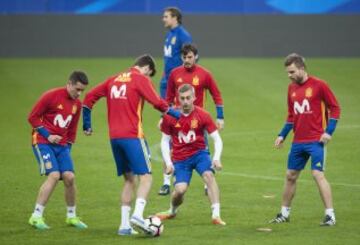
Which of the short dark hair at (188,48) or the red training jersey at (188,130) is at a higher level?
the short dark hair at (188,48)

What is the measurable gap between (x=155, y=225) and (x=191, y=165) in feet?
4.82

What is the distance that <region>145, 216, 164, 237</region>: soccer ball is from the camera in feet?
43.5

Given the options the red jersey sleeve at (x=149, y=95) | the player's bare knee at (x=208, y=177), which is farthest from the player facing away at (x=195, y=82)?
the red jersey sleeve at (x=149, y=95)

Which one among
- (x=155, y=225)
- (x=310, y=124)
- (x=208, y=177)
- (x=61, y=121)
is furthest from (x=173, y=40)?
(x=155, y=225)

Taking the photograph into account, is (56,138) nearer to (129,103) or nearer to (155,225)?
(129,103)

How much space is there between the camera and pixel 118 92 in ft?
44.1

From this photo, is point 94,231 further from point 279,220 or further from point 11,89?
point 11,89

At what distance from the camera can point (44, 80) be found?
33.3m

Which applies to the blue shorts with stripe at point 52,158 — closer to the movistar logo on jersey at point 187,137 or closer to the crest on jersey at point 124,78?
the crest on jersey at point 124,78

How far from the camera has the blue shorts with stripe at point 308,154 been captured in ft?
46.2

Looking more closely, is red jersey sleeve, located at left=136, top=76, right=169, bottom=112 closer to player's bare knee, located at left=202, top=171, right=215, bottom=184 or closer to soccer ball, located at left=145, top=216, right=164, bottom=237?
player's bare knee, located at left=202, top=171, right=215, bottom=184

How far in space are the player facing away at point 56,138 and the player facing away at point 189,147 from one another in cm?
133

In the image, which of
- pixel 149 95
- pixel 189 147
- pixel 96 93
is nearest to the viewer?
pixel 149 95

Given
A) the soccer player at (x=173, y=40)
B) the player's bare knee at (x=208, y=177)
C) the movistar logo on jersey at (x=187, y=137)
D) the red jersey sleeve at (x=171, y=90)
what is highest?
the soccer player at (x=173, y=40)
